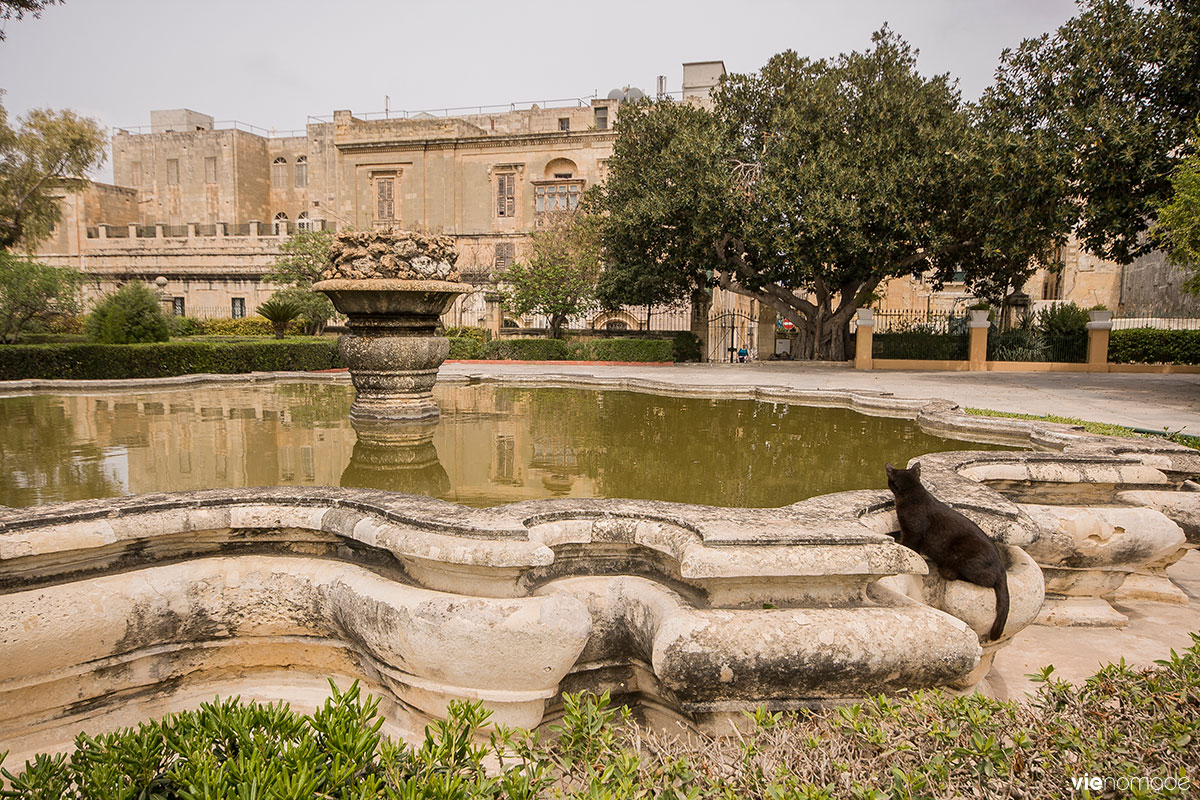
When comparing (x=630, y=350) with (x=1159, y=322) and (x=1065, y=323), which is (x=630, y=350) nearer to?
(x=1065, y=323)

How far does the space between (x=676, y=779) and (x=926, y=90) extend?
20.7m

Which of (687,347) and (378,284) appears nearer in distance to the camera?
(378,284)

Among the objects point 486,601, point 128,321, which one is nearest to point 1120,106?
point 486,601

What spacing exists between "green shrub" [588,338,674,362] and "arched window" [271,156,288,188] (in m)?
32.1

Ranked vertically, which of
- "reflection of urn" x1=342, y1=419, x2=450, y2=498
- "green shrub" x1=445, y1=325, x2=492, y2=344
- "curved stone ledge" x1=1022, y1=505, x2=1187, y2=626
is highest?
"green shrub" x1=445, y1=325, x2=492, y2=344

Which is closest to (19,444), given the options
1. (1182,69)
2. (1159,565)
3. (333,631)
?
(333,631)

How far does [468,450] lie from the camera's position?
5.17 meters

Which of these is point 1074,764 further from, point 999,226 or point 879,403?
point 999,226

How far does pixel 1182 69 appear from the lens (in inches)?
473

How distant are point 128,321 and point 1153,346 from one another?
2556cm

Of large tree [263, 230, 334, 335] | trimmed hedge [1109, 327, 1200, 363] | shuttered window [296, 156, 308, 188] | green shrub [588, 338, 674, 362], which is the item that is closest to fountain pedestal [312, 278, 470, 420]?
green shrub [588, 338, 674, 362]

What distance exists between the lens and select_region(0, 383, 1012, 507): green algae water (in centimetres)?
394

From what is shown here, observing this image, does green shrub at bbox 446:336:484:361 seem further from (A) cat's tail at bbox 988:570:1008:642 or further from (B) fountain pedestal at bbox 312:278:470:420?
(A) cat's tail at bbox 988:570:1008:642

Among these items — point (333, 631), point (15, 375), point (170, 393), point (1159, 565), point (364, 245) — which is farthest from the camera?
point (15, 375)
